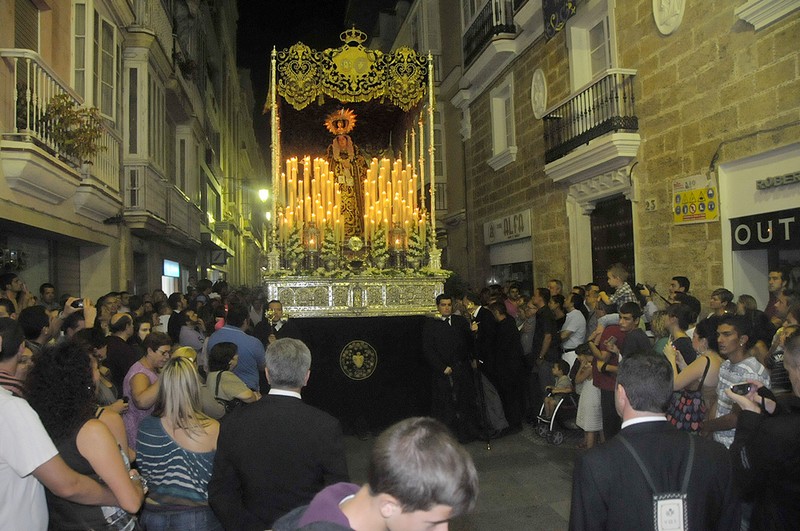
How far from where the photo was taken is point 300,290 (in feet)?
27.6

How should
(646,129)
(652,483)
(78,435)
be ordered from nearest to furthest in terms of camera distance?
(652,483) → (78,435) → (646,129)

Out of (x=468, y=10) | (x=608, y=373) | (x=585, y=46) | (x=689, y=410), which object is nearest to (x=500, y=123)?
(x=468, y=10)

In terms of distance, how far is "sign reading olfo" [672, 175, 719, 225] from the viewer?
8.23m

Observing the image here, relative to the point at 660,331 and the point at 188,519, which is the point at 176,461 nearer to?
the point at 188,519

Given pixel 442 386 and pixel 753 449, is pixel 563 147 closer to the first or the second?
pixel 442 386

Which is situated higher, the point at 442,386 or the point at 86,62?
the point at 86,62

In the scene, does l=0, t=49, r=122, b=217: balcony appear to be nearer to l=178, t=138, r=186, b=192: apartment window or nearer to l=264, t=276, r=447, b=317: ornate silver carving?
l=264, t=276, r=447, b=317: ornate silver carving

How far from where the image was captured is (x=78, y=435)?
283cm

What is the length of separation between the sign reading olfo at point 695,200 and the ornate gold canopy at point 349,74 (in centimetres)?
363

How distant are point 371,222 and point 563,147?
4146mm

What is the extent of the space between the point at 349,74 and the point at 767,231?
5491 mm

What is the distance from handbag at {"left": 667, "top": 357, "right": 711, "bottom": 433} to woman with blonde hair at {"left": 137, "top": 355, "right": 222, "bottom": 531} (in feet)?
9.44

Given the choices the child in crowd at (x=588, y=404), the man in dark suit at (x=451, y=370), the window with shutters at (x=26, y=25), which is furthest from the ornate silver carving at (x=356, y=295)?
the window with shutters at (x=26, y=25)

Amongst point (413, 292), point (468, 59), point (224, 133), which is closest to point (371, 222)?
point (413, 292)
